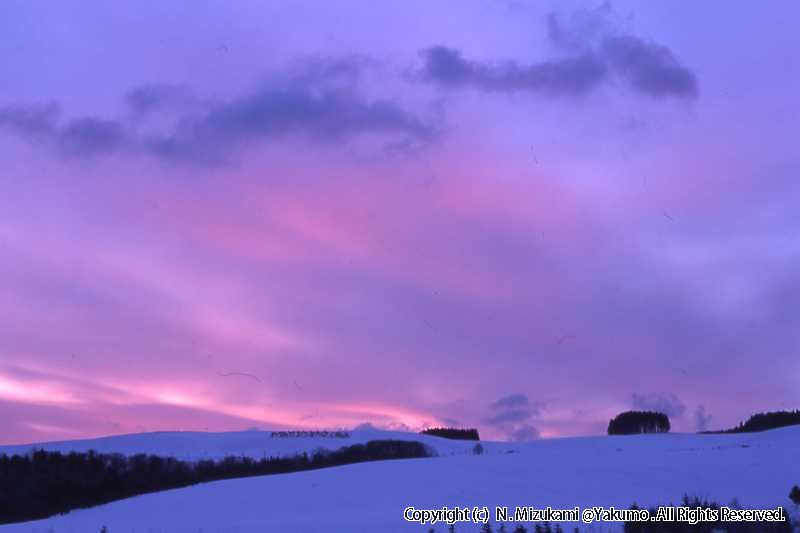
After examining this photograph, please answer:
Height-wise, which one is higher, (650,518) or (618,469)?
(618,469)

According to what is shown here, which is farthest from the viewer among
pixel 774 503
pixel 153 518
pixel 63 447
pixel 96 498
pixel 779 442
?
pixel 63 447

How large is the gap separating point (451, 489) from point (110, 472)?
17749 mm

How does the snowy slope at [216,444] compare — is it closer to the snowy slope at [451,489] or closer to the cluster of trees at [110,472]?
the cluster of trees at [110,472]

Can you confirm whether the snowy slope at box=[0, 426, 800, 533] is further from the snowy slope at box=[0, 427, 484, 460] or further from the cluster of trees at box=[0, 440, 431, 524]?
the snowy slope at box=[0, 427, 484, 460]

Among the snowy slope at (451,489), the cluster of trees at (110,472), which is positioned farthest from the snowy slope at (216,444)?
the snowy slope at (451,489)

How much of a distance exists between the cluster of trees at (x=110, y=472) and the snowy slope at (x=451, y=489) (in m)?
5.62

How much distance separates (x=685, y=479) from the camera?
27.3 metres

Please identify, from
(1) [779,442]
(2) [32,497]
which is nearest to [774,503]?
(1) [779,442]

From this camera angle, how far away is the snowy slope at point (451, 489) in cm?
2366

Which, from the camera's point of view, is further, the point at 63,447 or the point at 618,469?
the point at 63,447

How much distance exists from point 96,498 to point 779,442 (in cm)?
2136

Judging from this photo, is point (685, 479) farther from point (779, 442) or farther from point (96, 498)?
point (96, 498)

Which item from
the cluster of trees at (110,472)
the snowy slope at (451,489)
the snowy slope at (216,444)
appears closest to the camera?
the snowy slope at (451,489)

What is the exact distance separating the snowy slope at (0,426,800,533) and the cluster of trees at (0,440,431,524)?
5.62 meters
